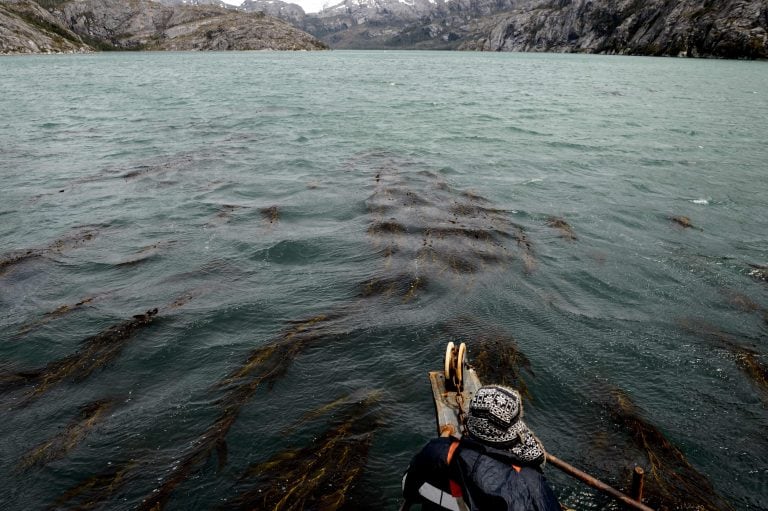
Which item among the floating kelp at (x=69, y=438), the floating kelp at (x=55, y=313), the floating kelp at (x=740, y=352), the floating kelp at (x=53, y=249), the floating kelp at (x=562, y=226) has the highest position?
the floating kelp at (x=562, y=226)

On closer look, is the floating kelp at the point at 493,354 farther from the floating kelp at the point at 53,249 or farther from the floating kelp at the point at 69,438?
the floating kelp at the point at 53,249

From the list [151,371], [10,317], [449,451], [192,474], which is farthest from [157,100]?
[449,451]

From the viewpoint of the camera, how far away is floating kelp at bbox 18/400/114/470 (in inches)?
312

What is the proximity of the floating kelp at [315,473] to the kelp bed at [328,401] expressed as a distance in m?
0.02

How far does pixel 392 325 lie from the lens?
11883 millimetres

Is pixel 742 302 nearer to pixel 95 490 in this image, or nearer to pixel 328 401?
pixel 328 401

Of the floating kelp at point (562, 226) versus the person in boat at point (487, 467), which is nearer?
the person in boat at point (487, 467)

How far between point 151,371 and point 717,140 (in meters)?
40.9

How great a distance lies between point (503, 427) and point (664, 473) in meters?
5.19

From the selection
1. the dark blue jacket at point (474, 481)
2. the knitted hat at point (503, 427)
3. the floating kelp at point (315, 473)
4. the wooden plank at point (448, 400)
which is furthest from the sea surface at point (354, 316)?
the knitted hat at point (503, 427)

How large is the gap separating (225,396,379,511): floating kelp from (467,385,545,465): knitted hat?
3618 millimetres

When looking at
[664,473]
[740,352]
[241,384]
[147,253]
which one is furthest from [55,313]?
[740,352]

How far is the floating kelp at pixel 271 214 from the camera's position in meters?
19.1

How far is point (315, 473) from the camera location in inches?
301
